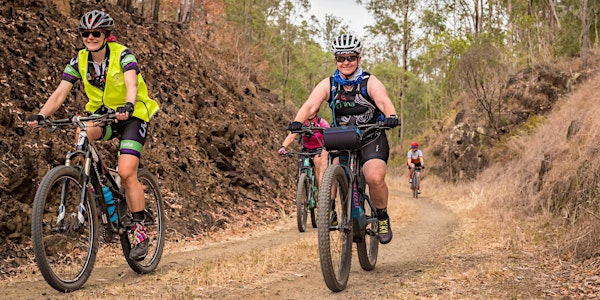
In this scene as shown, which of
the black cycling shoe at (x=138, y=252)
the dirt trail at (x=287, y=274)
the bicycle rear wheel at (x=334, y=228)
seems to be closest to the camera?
the bicycle rear wheel at (x=334, y=228)

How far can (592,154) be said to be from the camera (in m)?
8.97

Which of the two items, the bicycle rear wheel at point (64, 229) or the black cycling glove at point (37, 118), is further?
the black cycling glove at point (37, 118)

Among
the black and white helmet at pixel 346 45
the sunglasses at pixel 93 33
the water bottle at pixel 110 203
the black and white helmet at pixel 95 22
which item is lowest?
the water bottle at pixel 110 203

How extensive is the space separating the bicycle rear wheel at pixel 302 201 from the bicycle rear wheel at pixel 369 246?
371cm

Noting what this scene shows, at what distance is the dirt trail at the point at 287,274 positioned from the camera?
5062mm

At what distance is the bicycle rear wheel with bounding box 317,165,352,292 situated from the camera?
195 inches

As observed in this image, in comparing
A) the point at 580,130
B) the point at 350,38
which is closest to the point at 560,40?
the point at 580,130

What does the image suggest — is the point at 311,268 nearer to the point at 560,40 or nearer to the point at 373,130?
the point at 373,130

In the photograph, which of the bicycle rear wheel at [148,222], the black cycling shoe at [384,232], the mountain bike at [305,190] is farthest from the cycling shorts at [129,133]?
the mountain bike at [305,190]

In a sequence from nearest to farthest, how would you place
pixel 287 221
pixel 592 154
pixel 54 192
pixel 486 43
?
pixel 54 192 < pixel 592 154 < pixel 287 221 < pixel 486 43

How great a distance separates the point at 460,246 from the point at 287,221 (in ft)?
15.8

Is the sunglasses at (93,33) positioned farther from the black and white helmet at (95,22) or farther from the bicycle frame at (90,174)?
the bicycle frame at (90,174)

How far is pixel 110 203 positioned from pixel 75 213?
0.58 metres

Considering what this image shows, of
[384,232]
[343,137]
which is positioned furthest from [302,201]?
[343,137]
